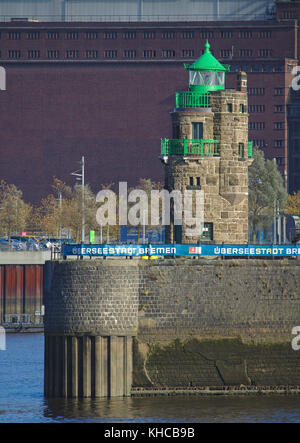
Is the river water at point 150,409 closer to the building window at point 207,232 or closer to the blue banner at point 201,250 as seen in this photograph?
the blue banner at point 201,250

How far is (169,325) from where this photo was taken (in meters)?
67.7

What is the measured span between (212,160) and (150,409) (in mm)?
18423

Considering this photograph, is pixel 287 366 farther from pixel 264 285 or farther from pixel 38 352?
pixel 38 352

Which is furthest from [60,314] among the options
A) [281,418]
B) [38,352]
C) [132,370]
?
[38,352]

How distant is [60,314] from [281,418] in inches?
523

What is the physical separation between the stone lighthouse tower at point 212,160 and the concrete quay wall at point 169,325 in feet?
26.0

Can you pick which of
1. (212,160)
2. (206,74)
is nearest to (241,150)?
(212,160)

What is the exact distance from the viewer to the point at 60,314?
67438mm

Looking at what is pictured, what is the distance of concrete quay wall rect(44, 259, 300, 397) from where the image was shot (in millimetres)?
66750

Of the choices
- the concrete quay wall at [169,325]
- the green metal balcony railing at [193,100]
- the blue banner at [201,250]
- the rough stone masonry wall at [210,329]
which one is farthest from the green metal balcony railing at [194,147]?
the rough stone masonry wall at [210,329]

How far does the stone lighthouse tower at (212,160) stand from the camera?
76.2 meters

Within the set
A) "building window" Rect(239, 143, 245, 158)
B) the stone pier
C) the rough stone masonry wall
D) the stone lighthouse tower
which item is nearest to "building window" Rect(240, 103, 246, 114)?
the stone lighthouse tower

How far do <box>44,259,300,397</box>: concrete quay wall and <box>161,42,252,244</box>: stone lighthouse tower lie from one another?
313 inches
